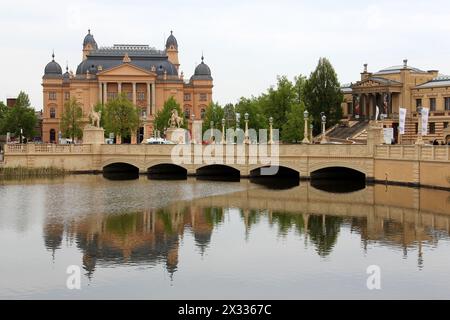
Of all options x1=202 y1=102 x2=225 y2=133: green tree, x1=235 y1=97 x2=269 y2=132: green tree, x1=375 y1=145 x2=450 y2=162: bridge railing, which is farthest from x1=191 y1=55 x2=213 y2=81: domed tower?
x1=375 y1=145 x2=450 y2=162: bridge railing

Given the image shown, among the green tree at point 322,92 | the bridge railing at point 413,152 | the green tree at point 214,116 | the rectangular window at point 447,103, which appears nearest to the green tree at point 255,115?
the green tree at point 322,92

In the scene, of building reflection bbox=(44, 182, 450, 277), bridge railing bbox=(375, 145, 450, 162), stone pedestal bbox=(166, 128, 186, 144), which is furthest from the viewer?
stone pedestal bbox=(166, 128, 186, 144)

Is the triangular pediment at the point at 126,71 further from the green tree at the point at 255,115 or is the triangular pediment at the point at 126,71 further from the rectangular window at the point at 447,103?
the rectangular window at the point at 447,103

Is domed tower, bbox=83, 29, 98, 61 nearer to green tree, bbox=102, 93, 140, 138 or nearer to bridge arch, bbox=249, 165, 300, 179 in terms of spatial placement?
green tree, bbox=102, 93, 140, 138

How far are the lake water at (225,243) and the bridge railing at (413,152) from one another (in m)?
2.63

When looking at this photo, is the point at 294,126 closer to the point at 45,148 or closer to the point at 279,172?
the point at 279,172

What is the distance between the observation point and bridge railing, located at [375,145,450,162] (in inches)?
2181

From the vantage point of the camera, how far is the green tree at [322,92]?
101 metres

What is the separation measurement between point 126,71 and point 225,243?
10763 cm

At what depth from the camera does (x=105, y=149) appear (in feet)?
270

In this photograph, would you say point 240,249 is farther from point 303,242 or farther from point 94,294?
point 94,294

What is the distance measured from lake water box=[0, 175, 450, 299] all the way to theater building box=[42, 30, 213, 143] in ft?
274

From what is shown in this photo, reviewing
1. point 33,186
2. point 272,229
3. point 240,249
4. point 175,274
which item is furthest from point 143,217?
point 33,186

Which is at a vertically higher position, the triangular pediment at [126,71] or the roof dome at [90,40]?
the roof dome at [90,40]
